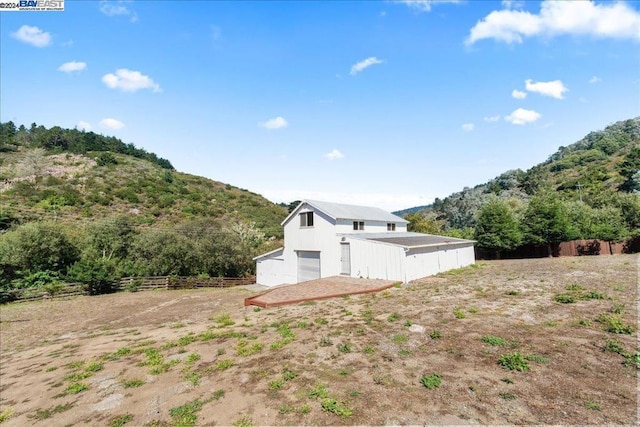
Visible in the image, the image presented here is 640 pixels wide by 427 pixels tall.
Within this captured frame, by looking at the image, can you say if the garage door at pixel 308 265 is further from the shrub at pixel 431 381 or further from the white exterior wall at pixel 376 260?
the shrub at pixel 431 381

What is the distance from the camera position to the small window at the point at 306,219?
24750 millimetres

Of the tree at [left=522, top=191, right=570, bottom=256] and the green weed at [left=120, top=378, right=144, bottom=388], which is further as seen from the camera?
the tree at [left=522, top=191, right=570, bottom=256]

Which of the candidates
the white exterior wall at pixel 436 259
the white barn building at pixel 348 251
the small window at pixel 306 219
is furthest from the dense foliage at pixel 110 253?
the white exterior wall at pixel 436 259

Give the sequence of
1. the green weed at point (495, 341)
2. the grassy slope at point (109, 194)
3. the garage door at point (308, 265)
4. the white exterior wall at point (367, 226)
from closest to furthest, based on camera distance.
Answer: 1. the green weed at point (495, 341)
2. the white exterior wall at point (367, 226)
3. the garage door at point (308, 265)
4. the grassy slope at point (109, 194)

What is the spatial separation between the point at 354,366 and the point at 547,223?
3369cm

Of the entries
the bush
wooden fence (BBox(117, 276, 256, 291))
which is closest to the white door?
wooden fence (BBox(117, 276, 256, 291))

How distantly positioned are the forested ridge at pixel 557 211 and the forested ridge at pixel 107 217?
27478mm

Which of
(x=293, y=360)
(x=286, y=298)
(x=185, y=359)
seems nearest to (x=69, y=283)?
(x=286, y=298)

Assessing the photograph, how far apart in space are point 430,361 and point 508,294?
28.7 feet

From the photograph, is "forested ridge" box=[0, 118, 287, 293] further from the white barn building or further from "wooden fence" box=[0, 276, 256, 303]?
the white barn building

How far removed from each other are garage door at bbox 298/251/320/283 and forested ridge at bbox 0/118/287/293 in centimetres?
990

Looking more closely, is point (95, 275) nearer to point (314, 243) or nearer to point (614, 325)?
point (314, 243)

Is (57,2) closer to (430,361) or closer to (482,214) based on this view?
(430,361)

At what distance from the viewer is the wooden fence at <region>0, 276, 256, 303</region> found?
2236cm
